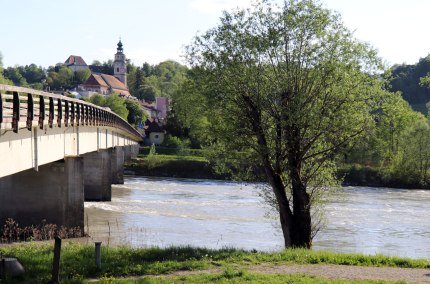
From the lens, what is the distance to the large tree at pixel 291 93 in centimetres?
1959

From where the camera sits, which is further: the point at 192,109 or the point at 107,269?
the point at 192,109

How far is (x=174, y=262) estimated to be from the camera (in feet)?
49.0

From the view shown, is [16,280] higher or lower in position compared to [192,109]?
lower

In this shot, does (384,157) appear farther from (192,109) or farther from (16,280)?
(16,280)

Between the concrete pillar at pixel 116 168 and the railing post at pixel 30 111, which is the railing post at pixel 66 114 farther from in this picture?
the concrete pillar at pixel 116 168

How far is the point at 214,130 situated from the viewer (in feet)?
68.7

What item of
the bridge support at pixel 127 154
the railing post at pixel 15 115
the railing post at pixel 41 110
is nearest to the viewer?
the railing post at pixel 15 115

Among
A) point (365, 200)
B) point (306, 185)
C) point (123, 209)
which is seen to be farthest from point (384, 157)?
point (306, 185)

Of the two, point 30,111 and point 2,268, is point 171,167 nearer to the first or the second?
point 30,111

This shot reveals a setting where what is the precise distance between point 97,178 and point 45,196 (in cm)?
2071

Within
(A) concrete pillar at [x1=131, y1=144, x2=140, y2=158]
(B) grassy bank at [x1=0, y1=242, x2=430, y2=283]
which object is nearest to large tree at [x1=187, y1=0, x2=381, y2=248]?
(B) grassy bank at [x1=0, y1=242, x2=430, y2=283]

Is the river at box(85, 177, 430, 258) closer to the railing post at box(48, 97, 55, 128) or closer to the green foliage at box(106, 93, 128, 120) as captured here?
the railing post at box(48, 97, 55, 128)

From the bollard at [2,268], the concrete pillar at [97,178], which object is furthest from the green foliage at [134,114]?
the bollard at [2,268]

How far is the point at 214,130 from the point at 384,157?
64722mm
